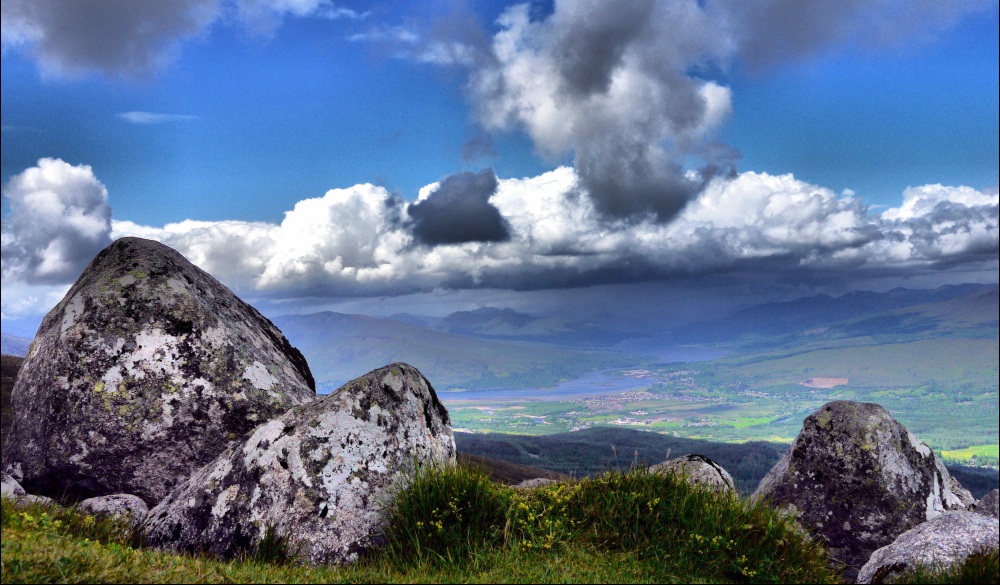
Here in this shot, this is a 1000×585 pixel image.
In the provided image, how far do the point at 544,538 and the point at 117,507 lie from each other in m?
8.52

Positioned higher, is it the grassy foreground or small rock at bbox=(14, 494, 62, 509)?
small rock at bbox=(14, 494, 62, 509)

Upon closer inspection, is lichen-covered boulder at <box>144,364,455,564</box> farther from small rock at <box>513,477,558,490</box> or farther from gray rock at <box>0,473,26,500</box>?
gray rock at <box>0,473,26,500</box>

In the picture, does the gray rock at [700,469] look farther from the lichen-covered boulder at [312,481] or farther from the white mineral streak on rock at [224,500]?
the white mineral streak on rock at [224,500]

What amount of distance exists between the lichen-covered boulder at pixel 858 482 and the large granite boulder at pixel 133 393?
13513 mm

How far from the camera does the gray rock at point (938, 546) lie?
1079cm

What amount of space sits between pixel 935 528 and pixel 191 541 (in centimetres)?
1316

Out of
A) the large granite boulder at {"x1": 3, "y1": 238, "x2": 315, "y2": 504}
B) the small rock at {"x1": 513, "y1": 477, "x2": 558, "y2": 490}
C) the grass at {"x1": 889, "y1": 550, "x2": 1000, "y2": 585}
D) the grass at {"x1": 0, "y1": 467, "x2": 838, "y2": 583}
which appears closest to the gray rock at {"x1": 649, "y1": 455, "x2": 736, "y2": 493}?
the grass at {"x1": 0, "y1": 467, "x2": 838, "y2": 583}

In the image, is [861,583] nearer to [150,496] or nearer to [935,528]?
[935,528]

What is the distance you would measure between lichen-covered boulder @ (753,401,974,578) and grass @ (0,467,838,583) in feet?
24.5

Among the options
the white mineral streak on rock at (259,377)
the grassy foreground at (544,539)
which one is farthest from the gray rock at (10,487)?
the white mineral streak on rock at (259,377)

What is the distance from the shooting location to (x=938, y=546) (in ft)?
37.1

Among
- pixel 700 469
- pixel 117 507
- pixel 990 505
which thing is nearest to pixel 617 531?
pixel 700 469

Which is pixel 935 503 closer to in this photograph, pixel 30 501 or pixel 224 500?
pixel 224 500

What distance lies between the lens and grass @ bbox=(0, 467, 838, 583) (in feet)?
27.4
